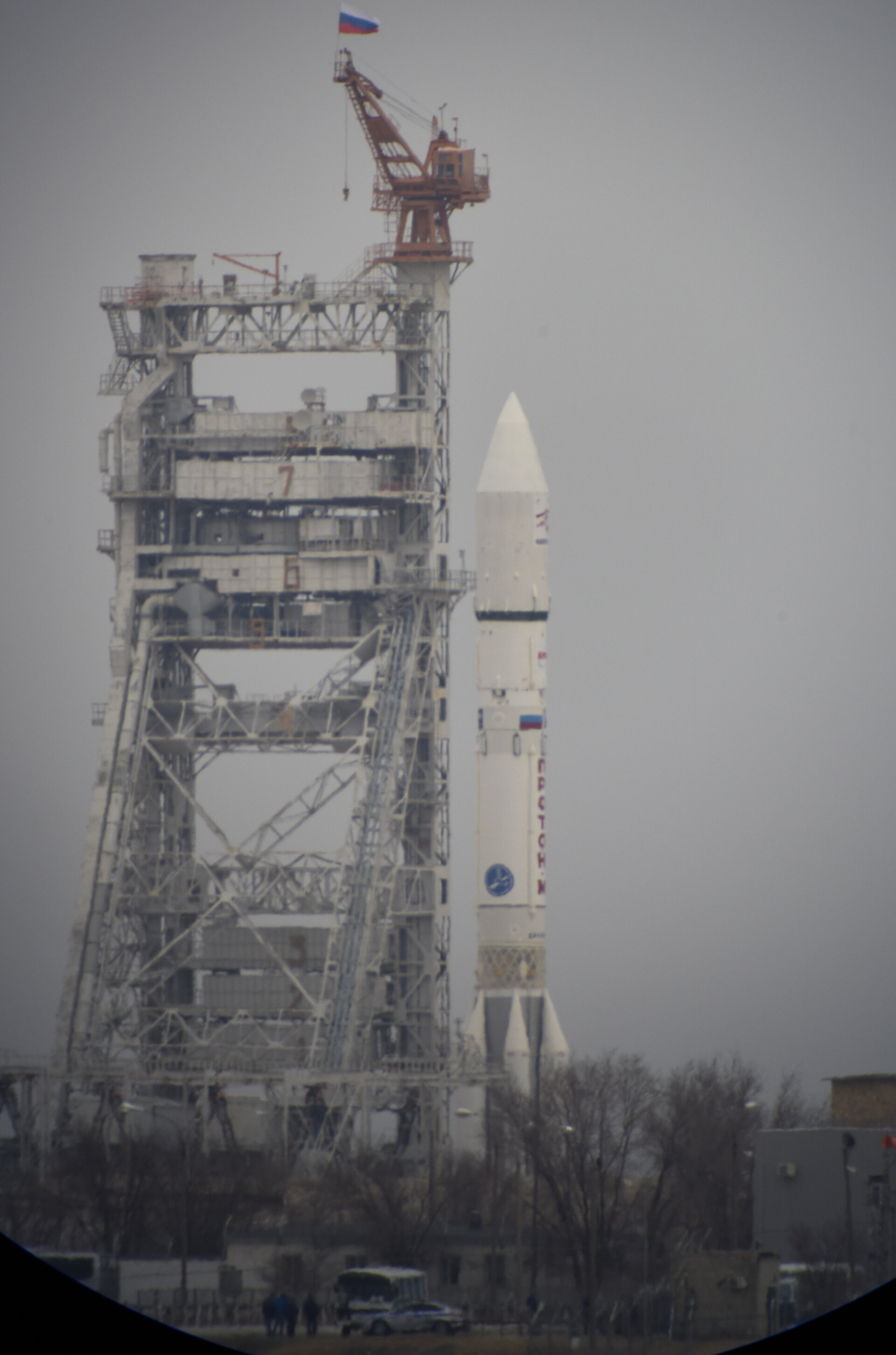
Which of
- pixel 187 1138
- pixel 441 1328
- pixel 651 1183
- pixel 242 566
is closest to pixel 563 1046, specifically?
pixel 651 1183

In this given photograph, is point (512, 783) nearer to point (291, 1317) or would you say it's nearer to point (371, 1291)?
point (371, 1291)

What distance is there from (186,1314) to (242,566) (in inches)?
1529

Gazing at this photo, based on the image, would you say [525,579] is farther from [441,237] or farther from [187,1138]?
[187,1138]

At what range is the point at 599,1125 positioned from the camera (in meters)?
80.6

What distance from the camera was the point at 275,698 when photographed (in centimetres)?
9344

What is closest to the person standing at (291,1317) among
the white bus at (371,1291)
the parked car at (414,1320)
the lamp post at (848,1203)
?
the white bus at (371,1291)

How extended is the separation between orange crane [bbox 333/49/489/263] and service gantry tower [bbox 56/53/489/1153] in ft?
0.34

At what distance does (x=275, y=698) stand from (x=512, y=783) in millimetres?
10375

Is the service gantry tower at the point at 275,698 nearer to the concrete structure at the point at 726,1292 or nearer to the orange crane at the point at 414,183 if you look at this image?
the orange crane at the point at 414,183

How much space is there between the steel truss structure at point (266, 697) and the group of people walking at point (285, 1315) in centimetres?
2829

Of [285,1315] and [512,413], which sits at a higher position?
[512,413]

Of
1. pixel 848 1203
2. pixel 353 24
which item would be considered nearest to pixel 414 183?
pixel 353 24

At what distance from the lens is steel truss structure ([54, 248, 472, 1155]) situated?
90.6m

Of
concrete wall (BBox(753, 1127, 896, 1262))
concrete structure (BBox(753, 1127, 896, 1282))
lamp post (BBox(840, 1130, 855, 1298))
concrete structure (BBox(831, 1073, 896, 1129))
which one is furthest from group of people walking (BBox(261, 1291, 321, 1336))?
concrete structure (BBox(831, 1073, 896, 1129))
